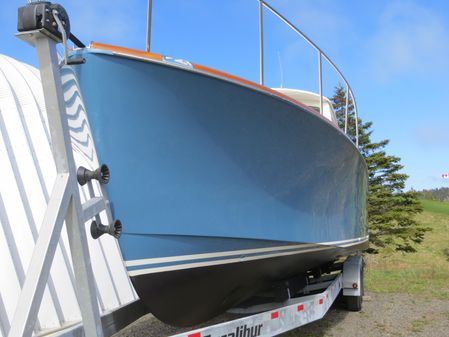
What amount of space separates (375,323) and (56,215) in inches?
172

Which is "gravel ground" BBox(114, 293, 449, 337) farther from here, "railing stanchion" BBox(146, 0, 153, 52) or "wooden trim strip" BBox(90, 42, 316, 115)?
"railing stanchion" BBox(146, 0, 153, 52)

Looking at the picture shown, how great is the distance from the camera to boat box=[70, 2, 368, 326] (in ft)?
8.57

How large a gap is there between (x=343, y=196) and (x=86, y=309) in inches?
120

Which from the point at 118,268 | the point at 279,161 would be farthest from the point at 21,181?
the point at 279,161

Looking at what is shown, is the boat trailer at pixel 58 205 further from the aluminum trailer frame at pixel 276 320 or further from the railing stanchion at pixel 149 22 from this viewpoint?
the railing stanchion at pixel 149 22

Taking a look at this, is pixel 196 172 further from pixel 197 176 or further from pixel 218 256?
pixel 218 256

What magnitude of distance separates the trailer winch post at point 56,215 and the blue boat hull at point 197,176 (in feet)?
1.47

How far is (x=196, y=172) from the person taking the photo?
2854mm

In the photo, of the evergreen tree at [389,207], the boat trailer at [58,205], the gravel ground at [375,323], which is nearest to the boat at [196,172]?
the boat trailer at [58,205]

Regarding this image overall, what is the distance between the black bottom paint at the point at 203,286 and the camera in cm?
281

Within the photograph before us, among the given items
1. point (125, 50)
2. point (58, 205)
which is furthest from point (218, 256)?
point (125, 50)

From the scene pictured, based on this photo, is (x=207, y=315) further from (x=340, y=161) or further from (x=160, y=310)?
(x=340, y=161)

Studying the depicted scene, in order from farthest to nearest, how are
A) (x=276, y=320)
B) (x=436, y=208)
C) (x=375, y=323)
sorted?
(x=436, y=208), (x=375, y=323), (x=276, y=320)

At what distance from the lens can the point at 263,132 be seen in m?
3.12
